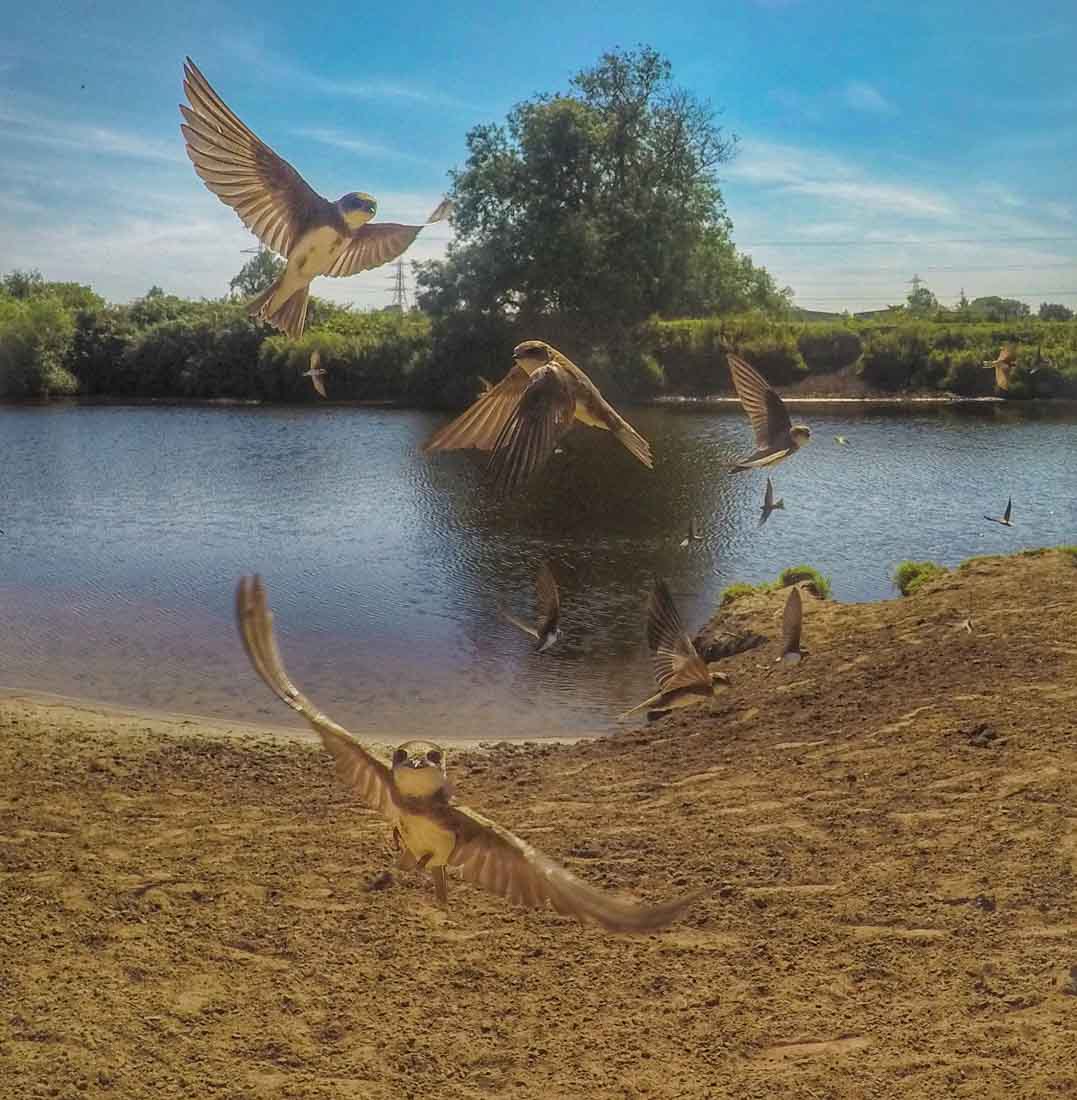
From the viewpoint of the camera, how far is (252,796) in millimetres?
9055

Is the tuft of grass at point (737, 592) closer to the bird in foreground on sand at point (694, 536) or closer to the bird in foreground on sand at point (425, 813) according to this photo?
the bird in foreground on sand at point (694, 536)

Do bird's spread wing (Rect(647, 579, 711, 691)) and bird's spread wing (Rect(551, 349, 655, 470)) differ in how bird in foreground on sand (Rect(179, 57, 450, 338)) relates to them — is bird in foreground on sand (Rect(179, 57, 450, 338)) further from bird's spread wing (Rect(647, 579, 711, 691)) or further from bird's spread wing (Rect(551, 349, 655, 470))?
bird's spread wing (Rect(647, 579, 711, 691))

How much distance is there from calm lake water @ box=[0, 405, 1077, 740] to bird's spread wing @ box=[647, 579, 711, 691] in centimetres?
605

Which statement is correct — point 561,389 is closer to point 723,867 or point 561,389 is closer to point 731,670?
point 723,867

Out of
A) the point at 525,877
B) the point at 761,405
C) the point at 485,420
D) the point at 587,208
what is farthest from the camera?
the point at 587,208

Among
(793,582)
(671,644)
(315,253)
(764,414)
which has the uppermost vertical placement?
(315,253)

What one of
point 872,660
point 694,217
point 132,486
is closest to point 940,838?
point 872,660

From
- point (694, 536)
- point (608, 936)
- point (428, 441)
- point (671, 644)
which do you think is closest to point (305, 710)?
point (428, 441)

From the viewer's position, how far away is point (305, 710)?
2.22 meters

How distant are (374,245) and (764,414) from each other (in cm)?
235

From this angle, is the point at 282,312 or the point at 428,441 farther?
the point at 282,312

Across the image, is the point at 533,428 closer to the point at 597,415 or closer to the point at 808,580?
the point at 597,415

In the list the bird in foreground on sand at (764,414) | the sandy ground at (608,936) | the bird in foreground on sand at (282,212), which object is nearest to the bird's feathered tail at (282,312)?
the bird in foreground on sand at (282,212)

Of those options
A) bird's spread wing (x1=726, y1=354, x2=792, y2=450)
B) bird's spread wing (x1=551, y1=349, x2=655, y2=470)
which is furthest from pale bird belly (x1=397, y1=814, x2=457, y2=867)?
bird's spread wing (x1=726, y1=354, x2=792, y2=450)
